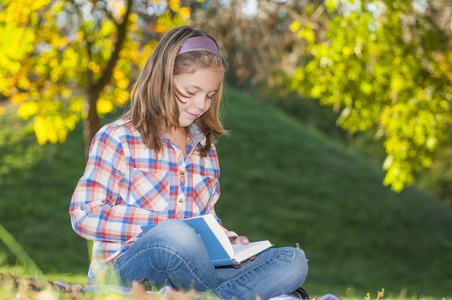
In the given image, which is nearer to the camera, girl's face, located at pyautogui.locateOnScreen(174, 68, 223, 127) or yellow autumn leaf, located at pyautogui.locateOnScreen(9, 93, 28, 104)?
girl's face, located at pyautogui.locateOnScreen(174, 68, 223, 127)

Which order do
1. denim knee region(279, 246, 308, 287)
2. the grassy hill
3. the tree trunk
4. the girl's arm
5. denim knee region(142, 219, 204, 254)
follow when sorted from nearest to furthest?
denim knee region(142, 219, 204, 254) → the girl's arm → denim knee region(279, 246, 308, 287) → the tree trunk → the grassy hill

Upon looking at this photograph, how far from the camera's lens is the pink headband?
2.49 metres

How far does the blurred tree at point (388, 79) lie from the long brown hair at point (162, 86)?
192 centimetres

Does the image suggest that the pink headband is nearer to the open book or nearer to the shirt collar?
the shirt collar

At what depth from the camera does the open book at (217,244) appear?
2.02 m

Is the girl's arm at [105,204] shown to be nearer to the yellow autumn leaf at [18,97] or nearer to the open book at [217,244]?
the open book at [217,244]

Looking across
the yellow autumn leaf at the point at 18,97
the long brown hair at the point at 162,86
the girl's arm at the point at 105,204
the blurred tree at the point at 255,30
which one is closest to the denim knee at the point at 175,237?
Answer: the girl's arm at the point at 105,204

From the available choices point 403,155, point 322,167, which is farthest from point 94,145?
point 322,167

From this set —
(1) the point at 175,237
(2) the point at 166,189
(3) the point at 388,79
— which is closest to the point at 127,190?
(2) the point at 166,189

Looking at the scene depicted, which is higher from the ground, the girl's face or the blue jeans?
the girl's face

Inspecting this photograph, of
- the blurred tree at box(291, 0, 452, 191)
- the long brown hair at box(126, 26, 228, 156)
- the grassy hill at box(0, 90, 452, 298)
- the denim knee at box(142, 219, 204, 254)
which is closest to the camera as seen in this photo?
the denim knee at box(142, 219, 204, 254)

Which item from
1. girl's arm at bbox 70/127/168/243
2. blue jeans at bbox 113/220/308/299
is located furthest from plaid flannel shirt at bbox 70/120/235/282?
blue jeans at bbox 113/220/308/299

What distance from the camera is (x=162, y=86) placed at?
244cm

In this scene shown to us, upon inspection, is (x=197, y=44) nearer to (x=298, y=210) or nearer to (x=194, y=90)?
(x=194, y=90)
